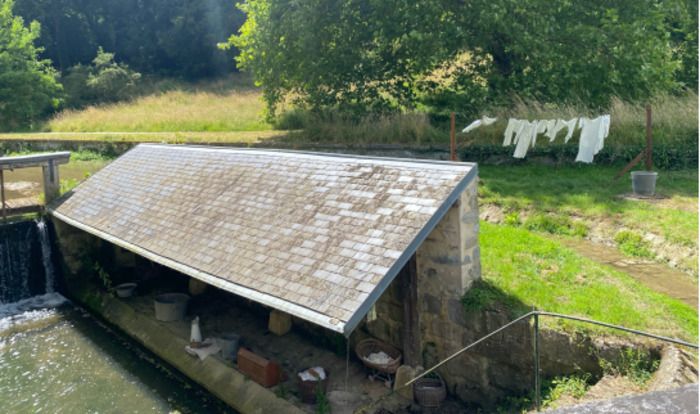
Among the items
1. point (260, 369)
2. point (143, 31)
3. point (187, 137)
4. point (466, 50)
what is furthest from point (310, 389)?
point (143, 31)

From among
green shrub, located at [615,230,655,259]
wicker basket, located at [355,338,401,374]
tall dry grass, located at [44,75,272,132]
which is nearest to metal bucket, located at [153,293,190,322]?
wicker basket, located at [355,338,401,374]

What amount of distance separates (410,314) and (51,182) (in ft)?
30.1

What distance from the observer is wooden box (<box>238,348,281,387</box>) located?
7426 millimetres

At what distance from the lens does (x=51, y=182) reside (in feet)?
40.8

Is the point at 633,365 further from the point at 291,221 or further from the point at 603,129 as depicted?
the point at 603,129

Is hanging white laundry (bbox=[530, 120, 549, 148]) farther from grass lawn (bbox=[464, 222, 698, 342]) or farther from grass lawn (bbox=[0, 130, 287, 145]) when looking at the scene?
grass lawn (bbox=[0, 130, 287, 145])

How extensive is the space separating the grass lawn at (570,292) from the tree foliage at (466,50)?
29.0 ft

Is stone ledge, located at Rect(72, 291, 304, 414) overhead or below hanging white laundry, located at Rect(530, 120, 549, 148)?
below

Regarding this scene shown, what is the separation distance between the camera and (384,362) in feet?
23.4

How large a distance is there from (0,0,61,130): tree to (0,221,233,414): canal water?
Result: 23367 mm

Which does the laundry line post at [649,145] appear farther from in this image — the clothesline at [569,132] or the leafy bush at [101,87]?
the leafy bush at [101,87]

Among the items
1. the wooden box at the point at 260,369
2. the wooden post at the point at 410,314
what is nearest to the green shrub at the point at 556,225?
the wooden post at the point at 410,314

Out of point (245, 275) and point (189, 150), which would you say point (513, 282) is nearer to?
point (245, 275)

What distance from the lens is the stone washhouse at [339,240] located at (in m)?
5.92
